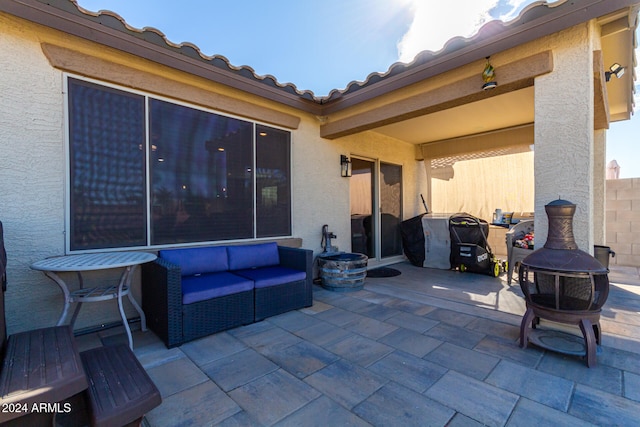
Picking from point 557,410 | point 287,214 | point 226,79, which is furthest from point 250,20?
point 557,410

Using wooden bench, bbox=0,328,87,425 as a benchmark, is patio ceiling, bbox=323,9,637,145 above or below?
above

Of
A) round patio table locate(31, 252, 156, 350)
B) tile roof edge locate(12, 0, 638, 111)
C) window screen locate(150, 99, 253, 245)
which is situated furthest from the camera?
window screen locate(150, 99, 253, 245)

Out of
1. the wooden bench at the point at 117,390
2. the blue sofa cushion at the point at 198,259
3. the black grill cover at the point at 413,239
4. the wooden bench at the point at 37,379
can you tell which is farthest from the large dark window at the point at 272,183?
→ the black grill cover at the point at 413,239

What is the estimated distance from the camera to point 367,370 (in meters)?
2.18

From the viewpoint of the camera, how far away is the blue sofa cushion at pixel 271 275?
3164 mm

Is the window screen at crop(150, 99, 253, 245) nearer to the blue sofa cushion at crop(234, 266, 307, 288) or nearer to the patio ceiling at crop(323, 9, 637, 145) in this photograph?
the blue sofa cushion at crop(234, 266, 307, 288)

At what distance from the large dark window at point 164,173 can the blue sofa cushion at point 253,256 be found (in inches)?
11.3

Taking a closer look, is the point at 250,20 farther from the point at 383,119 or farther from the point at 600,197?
the point at 600,197

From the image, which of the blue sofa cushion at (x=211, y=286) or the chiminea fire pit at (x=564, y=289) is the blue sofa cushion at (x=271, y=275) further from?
the chiminea fire pit at (x=564, y=289)

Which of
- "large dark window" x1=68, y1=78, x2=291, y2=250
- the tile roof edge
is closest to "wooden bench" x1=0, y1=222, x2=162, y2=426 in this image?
"large dark window" x1=68, y1=78, x2=291, y2=250

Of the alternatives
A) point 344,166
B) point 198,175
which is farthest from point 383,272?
point 198,175

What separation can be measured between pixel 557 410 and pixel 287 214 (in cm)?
354

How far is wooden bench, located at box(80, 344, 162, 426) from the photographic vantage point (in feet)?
4.50

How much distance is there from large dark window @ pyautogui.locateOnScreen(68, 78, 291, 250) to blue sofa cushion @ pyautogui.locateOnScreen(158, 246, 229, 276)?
225 millimetres
